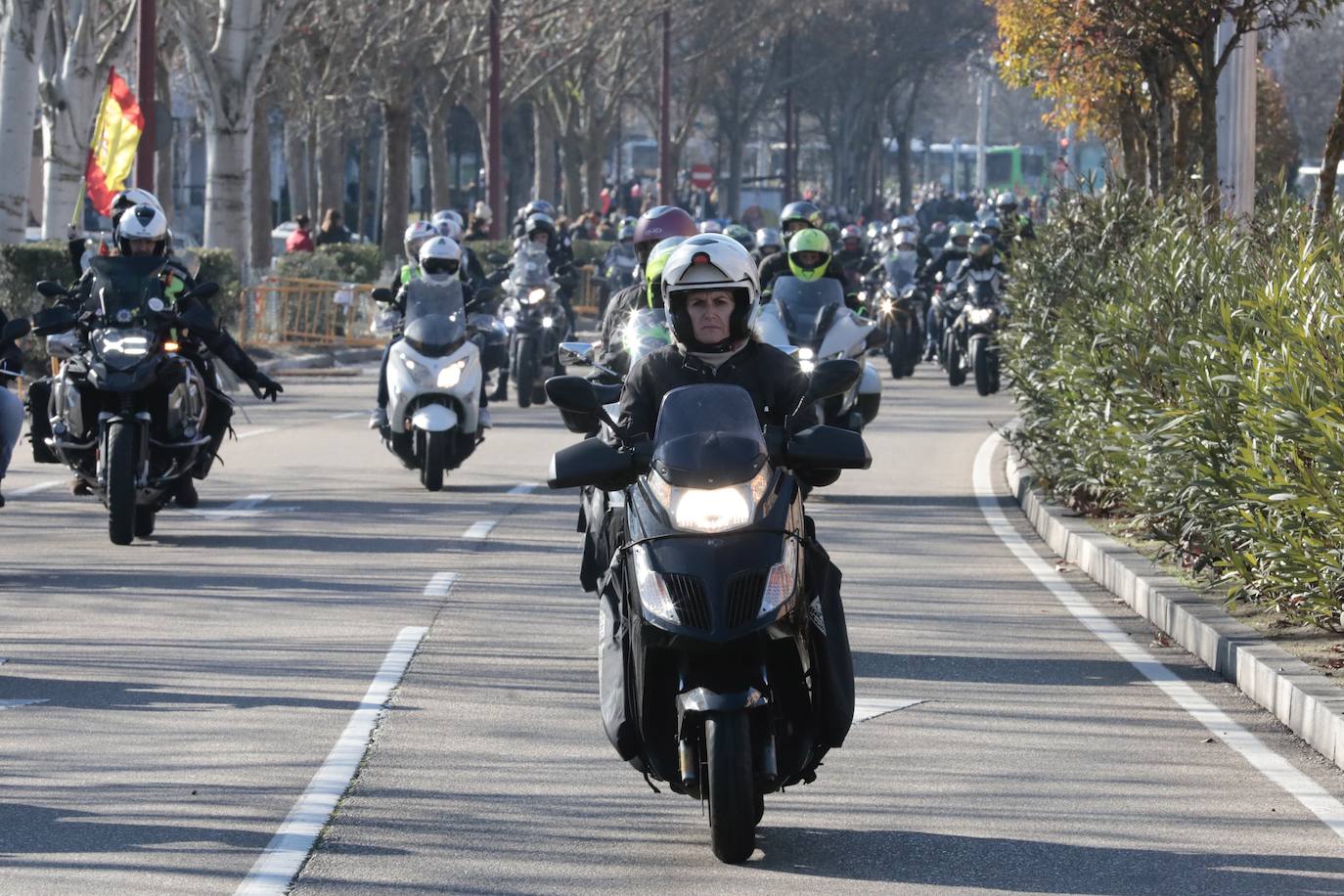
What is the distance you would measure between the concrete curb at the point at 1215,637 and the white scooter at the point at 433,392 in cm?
396

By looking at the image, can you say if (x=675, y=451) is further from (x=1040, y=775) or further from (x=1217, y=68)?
(x=1217, y=68)

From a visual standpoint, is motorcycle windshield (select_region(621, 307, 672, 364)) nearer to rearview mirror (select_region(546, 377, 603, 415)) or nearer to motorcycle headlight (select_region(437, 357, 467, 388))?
rearview mirror (select_region(546, 377, 603, 415))

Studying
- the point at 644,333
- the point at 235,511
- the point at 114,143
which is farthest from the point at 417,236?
the point at 114,143

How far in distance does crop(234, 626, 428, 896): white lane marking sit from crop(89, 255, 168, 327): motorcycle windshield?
4.70 metres

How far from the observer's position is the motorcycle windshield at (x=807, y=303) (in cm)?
1681

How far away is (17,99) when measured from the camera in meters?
27.0

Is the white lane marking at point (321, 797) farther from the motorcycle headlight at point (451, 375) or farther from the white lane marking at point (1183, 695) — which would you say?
the motorcycle headlight at point (451, 375)

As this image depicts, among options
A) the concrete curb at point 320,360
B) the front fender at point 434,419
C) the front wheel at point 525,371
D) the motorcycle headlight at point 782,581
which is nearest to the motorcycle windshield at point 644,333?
the motorcycle headlight at point 782,581

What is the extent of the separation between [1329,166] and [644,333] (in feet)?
23.3

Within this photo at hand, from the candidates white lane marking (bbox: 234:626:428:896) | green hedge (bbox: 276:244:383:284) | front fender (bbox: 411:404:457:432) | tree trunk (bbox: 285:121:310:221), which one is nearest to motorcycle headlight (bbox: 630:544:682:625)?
white lane marking (bbox: 234:626:428:896)

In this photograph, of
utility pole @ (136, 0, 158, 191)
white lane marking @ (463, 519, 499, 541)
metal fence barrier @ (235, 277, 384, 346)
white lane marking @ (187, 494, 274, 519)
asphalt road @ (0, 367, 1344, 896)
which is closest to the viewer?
asphalt road @ (0, 367, 1344, 896)

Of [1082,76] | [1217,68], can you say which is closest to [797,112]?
[1082,76]

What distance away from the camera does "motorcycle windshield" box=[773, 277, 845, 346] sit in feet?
55.2

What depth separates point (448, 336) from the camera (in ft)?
55.7
